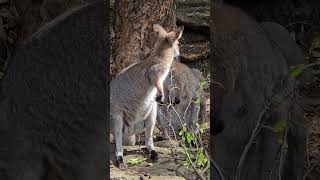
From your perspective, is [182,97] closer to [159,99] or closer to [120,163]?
[159,99]

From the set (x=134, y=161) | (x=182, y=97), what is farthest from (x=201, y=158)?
(x=182, y=97)

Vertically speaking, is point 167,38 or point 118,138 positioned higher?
point 167,38

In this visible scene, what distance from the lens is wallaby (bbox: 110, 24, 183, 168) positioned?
2.68 m

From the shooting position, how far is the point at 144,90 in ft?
8.98

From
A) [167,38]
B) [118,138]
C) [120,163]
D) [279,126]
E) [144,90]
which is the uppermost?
[167,38]

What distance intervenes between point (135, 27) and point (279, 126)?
1499mm

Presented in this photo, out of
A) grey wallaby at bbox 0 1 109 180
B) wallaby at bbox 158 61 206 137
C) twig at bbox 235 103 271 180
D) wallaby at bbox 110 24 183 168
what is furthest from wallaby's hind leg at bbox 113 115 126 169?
twig at bbox 235 103 271 180

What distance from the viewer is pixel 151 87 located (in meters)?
2.72

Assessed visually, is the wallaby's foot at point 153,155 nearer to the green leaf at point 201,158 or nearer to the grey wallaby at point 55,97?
the green leaf at point 201,158

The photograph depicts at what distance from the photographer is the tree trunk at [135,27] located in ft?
9.74

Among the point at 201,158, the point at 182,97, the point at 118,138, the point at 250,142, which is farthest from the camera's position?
the point at 182,97

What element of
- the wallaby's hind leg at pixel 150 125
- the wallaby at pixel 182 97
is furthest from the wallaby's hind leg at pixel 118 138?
the wallaby at pixel 182 97

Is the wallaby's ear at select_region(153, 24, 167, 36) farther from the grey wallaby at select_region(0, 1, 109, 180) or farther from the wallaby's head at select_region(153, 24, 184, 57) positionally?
the grey wallaby at select_region(0, 1, 109, 180)

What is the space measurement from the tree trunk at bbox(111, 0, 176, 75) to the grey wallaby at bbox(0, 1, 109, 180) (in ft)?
3.85
